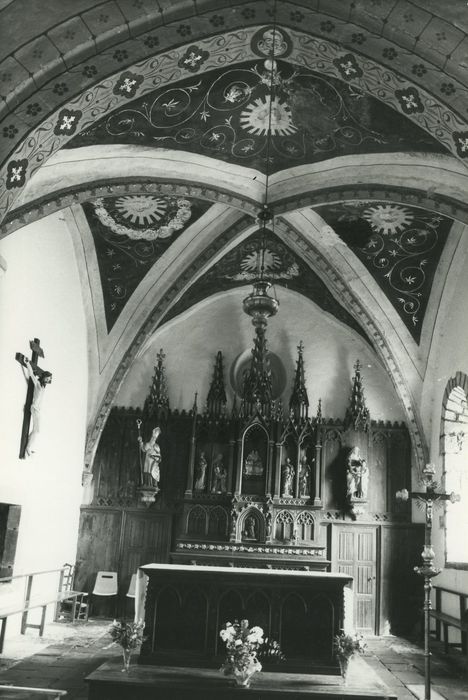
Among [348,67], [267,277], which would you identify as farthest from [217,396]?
[348,67]

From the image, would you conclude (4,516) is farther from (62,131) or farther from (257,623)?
(62,131)

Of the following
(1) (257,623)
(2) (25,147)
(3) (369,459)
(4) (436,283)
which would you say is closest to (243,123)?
(2) (25,147)

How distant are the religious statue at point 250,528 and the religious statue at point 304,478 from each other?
1099 millimetres

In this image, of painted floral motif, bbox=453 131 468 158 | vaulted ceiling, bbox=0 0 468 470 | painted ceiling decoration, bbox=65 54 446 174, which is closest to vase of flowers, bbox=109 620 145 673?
vaulted ceiling, bbox=0 0 468 470

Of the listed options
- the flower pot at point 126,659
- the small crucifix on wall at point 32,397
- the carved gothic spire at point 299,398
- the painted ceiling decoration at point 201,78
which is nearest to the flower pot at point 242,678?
the flower pot at point 126,659

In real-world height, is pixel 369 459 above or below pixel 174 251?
below

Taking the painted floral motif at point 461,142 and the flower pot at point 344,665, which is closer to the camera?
the painted floral motif at point 461,142

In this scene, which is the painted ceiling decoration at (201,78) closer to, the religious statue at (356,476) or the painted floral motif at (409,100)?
the painted floral motif at (409,100)

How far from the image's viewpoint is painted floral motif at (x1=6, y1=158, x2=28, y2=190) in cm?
723

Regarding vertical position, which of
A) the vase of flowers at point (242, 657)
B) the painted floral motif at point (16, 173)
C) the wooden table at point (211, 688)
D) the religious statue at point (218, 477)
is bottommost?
the wooden table at point (211, 688)

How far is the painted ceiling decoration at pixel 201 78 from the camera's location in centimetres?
726

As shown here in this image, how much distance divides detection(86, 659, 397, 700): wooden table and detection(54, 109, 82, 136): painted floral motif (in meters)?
5.80

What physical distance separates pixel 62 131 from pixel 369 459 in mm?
9430

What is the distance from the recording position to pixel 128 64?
729 cm
